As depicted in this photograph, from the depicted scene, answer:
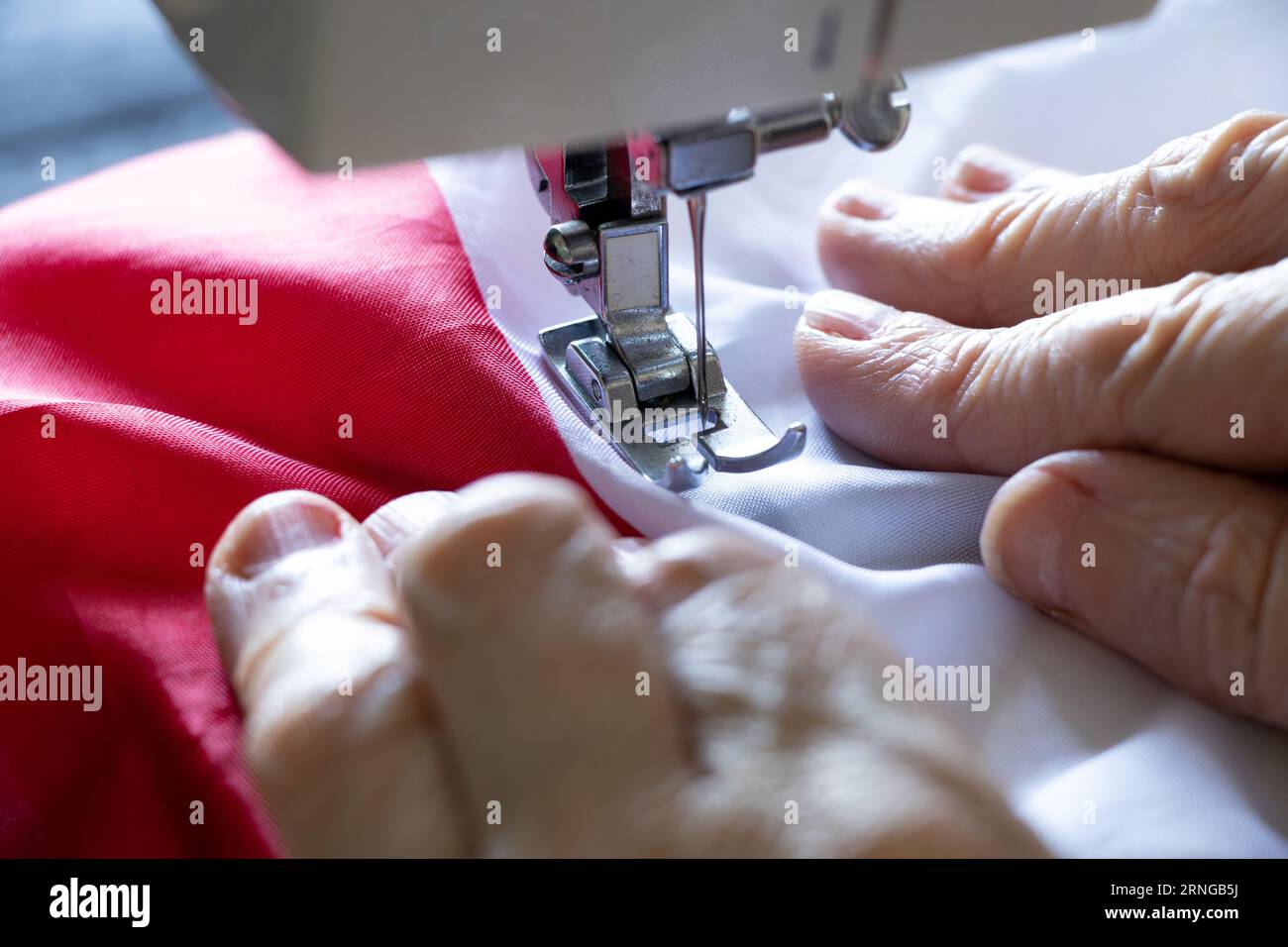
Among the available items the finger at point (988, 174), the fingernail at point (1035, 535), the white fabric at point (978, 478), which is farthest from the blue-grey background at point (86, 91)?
the fingernail at point (1035, 535)

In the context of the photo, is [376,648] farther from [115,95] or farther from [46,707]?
[115,95]

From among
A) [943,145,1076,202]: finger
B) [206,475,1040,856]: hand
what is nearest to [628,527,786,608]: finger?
[206,475,1040,856]: hand

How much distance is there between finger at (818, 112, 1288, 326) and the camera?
2.36 ft

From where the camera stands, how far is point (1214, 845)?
508 millimetres

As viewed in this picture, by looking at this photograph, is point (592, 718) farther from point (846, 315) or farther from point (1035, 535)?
point (846, 315)

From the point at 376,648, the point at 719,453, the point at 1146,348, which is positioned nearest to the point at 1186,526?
the point at 1146,348

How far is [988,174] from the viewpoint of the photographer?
0.94 m

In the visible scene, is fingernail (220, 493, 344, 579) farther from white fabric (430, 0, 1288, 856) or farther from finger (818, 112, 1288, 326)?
finger (818, 112, 1288, 326)

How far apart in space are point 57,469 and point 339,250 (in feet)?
0.66

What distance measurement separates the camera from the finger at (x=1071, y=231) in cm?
72

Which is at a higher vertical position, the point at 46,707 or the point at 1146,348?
the point at 1146,348

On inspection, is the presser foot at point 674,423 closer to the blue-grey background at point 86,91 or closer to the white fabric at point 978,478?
the white fabric at point 978,478

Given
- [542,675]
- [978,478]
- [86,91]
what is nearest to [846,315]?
[978,478]

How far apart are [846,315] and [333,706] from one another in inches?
16.4
